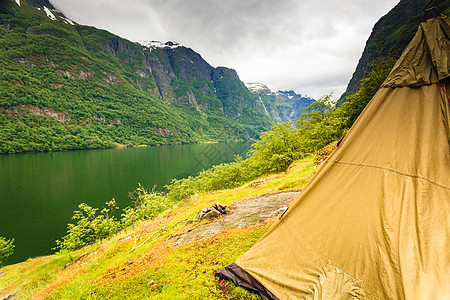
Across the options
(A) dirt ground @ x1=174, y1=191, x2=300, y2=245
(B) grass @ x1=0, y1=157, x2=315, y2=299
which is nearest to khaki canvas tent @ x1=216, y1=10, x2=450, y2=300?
(B) grass @ x1=0, y1=157, x2=315, y2=299

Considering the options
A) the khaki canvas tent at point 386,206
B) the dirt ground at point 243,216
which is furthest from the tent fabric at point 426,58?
the dirt ground at point 243,216

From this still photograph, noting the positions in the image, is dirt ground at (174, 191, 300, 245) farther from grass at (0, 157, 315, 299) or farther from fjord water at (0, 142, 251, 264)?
fjord water at (0, 142, 251, 264)

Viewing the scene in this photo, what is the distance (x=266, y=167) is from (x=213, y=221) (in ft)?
46.0

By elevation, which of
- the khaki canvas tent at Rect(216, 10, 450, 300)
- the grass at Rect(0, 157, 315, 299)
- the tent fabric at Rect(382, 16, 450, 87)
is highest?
the tent fabric at Rect(382, 16, 450, 87)

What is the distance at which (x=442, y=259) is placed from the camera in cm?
265

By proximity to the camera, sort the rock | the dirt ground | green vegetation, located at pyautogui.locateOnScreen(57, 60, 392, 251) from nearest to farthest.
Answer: the dirt ground < the rock < green vegetation, located at pyautogui.locateOnScreen(57, 60, 392, 251)

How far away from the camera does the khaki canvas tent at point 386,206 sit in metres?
2.83

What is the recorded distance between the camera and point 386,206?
3223 millimetres

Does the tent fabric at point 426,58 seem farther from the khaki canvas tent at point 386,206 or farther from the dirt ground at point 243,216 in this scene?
the dirt ground at point 243,216

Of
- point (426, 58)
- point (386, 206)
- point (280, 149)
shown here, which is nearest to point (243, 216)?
point (386, 206)

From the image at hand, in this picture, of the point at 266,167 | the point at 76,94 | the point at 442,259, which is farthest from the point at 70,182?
the point at 76,94

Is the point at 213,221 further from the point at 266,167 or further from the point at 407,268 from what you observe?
the point at 266,167

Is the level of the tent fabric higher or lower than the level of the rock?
higher

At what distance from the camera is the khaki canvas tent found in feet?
9.28
